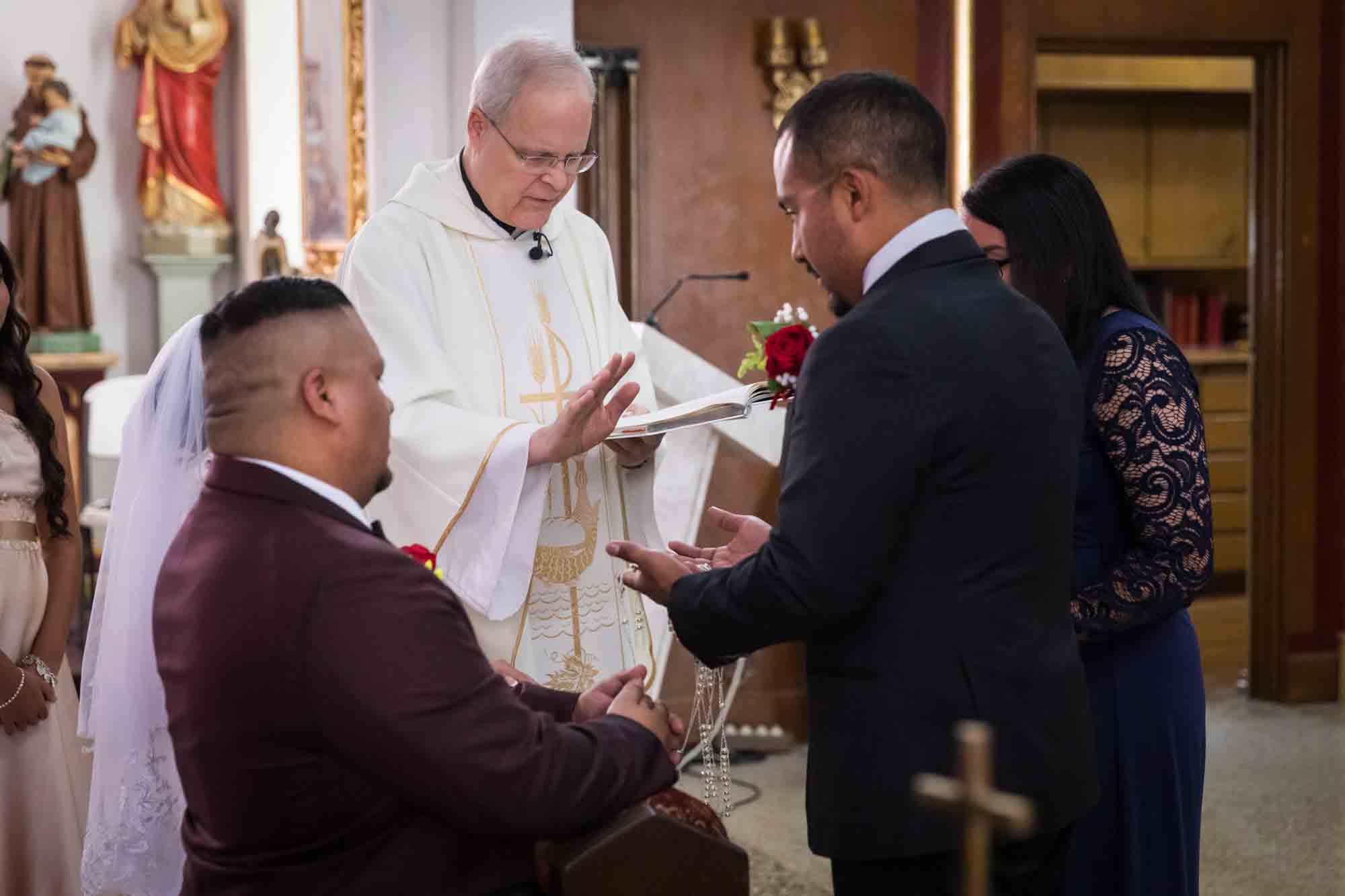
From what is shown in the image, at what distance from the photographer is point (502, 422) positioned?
2715mm

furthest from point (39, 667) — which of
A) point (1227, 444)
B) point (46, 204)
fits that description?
point (1227, 444)

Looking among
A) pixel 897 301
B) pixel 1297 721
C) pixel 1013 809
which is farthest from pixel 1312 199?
pixel 1013 809

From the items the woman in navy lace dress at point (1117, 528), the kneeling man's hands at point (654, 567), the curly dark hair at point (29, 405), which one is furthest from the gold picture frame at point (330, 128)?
the kneeling man's hands at point (654, 567)

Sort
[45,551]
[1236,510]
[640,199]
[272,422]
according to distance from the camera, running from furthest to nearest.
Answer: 1. [1236,510]
2. [640,199]
3. [45,551]
4. [272,422]

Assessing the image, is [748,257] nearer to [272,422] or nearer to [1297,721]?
[1297,721]

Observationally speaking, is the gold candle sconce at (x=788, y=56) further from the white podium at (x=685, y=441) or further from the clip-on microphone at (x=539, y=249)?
the clip-on microphone at (x=539, y=249)

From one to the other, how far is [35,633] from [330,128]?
227 inches

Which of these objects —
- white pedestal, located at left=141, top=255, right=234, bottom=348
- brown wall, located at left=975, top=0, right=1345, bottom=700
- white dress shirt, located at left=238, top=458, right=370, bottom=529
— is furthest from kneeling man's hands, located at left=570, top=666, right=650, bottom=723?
white pedestal, located at left=141, top=255, right=234, bottom=348

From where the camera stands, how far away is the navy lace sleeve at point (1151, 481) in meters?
2.36

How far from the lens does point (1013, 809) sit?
2.97 ft

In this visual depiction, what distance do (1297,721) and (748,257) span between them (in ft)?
10.5

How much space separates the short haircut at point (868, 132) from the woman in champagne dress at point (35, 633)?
1908mm

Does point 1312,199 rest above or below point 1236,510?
above

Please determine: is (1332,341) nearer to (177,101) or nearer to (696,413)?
(696,413)
